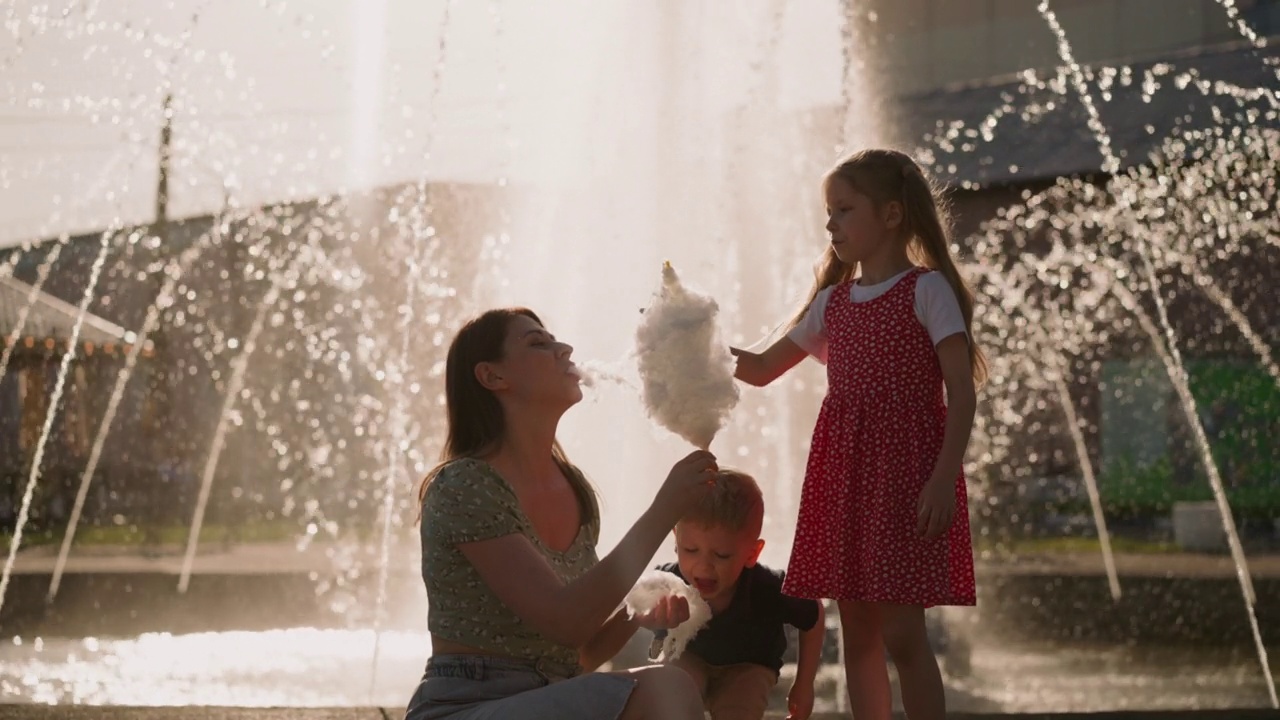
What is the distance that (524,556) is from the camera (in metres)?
2.61

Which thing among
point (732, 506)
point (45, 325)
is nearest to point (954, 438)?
point (732, 506)

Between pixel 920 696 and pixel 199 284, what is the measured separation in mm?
20789

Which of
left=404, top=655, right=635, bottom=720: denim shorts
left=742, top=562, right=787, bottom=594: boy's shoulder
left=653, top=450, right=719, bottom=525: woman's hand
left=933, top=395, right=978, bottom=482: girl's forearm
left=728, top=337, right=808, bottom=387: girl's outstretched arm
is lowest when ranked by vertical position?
left=404, top=655, right=635, bottom=720: denim shorts

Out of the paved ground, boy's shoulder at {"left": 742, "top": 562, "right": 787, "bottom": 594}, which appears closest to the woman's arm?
boy's shoulder at {"left": 742, "top": 562, "right": 787, "bottom": 594}

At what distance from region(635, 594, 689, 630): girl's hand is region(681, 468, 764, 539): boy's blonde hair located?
0.45m

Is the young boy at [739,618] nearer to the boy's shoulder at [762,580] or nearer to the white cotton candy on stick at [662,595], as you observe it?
the boy's shoulder at [762,580]

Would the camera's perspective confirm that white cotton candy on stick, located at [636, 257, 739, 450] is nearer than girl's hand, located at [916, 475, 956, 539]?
Yes

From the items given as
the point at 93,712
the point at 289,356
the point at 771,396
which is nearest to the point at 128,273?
the point at 289,356

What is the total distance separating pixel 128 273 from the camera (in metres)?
24.3

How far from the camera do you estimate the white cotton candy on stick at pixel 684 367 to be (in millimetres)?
2861

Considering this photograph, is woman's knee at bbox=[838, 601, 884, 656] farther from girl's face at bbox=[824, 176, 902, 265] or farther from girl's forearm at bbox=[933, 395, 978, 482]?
girl's face at bbox=[824, 176, 902, 265]

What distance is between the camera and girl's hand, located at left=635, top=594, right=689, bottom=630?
2822mm

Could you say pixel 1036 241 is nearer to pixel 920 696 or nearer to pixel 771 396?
pixel 771 396

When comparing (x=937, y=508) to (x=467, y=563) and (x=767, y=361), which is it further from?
(x=467, y=563)
